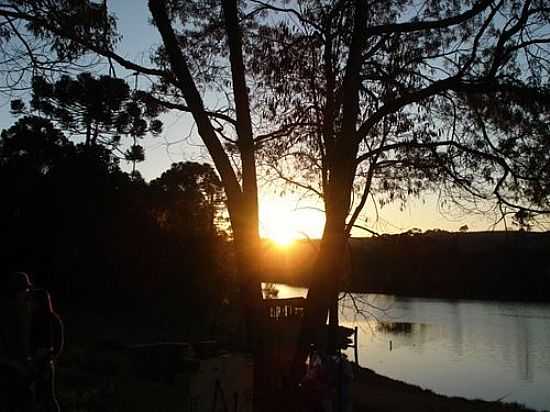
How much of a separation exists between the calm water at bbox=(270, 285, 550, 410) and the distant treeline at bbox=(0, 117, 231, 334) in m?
8.46

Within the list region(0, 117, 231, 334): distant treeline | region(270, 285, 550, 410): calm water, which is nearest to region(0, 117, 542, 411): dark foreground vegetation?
region(0, 117, 231, 334): distant treeline

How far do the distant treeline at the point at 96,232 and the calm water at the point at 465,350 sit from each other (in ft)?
27.8

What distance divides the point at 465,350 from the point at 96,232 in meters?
18.3

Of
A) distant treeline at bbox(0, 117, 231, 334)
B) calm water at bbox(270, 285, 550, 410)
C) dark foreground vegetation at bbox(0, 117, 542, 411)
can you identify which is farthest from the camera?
distant treeline at bbox(0, 117, 231, 334)

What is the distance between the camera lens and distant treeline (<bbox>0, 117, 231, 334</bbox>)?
28953 mm

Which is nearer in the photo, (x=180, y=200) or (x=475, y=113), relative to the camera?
(x=475, y=113)

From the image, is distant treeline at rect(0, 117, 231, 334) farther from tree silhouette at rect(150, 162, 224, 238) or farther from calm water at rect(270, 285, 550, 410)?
calm water at rect(270, 285, 550, 410)

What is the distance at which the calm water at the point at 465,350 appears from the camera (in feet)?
78.8

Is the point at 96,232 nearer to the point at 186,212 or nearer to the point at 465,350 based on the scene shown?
the point at 186,212

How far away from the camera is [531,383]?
25.5m

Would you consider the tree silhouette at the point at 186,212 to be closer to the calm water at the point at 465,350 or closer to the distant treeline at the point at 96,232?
the distant treeline at the point at 96,232

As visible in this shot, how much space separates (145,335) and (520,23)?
17947mm

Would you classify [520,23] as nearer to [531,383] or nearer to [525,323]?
[531,383]

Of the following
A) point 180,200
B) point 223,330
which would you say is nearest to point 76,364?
point 223,330
